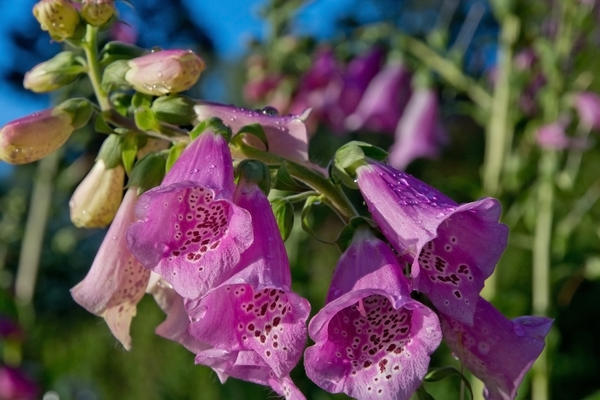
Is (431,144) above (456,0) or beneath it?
beneath

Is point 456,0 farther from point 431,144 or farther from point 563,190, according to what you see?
point 563,190

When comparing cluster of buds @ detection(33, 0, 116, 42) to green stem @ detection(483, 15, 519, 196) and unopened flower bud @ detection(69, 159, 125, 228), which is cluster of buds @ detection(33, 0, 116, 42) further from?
green stem @ detection(483, 15, 519, 196)

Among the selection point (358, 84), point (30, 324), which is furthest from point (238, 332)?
point (358, 84)

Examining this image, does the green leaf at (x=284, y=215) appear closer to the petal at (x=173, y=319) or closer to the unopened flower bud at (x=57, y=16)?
the petal at (x=173, y=319)

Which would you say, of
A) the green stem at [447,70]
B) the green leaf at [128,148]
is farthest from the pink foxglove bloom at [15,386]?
the green leaf at [128,148]

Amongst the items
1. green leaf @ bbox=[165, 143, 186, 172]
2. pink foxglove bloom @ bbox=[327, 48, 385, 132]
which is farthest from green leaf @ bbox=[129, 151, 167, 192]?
pink foxglove bloom @ bbox=[327, 48, 385, 132]

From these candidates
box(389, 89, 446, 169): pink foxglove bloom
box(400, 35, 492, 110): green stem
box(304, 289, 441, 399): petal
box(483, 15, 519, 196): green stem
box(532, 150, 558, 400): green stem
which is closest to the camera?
box(304, 289, 441, 399): petal

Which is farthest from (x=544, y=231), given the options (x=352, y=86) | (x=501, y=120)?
(x=352, y=86)

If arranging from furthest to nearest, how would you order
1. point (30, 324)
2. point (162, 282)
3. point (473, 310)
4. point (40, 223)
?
point (40, 223) < point (30, 324) < point (162, 282) < point (473, 310)
